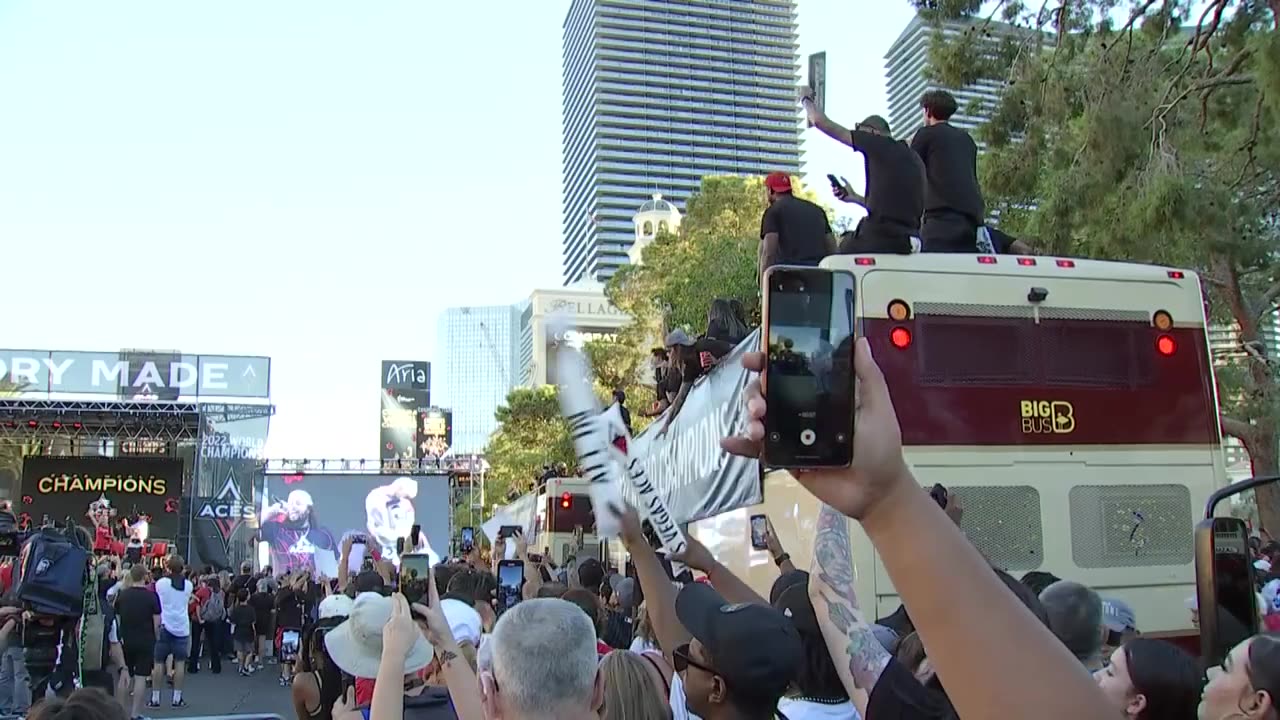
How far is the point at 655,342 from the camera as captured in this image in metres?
37.0

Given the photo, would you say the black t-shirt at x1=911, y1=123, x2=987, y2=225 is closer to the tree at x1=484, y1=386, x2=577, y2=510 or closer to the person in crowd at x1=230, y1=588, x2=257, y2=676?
the person in crowd at x1=230, y1=588, x2=257, y2=676

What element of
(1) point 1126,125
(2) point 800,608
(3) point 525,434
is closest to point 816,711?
(2) point 800,608

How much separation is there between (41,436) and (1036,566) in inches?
1194

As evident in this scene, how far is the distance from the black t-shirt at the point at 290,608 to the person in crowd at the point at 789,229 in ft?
40.6

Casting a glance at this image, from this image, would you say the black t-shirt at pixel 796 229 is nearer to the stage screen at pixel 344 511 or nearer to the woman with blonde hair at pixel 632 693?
the woman with blonde hair at pixel 632 693

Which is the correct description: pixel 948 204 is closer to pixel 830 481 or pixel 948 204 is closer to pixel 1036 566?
pixel 1036 566

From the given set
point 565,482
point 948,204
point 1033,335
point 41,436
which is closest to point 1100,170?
point 948,204

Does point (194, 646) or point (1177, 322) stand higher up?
point (1177, 322)

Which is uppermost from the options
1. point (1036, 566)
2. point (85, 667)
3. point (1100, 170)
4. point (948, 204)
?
point (1100, 170)

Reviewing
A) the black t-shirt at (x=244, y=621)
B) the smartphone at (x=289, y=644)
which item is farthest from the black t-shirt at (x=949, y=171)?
the black t-shirt at (x=244, y=621)

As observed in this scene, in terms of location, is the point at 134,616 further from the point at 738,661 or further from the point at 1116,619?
the point at 738,661

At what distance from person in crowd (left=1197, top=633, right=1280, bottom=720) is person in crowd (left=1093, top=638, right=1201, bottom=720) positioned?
0.67ft

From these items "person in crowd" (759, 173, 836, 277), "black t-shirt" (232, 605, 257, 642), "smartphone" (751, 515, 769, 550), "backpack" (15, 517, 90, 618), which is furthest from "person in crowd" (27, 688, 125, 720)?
"black t-shirt" (232, 605, 257, 642)

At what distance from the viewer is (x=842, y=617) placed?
8.13 ft
